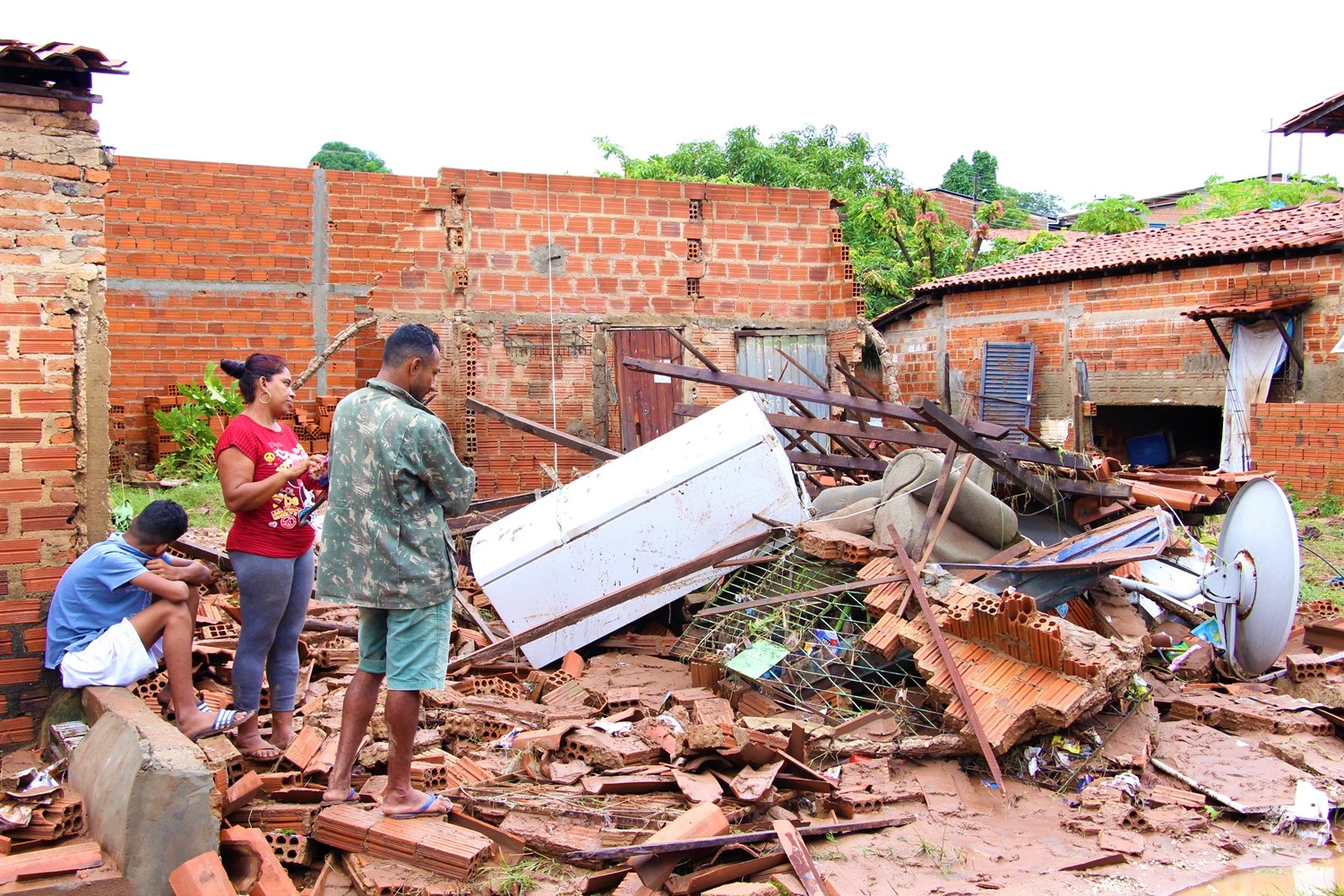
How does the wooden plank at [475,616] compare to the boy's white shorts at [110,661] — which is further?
the wooden plank at [475,616]

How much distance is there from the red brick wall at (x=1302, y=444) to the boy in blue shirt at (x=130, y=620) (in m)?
14.0

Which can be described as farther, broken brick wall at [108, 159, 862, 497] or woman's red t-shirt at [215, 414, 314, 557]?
broken brick wall at [108, 159, 862, 497]

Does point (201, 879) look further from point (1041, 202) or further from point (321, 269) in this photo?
point (1041, 202)

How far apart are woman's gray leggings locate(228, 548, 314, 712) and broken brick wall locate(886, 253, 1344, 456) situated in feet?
33.7

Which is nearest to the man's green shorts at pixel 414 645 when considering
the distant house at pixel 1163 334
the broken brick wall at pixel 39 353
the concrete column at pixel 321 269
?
the broken brick wall at pixel 39 353

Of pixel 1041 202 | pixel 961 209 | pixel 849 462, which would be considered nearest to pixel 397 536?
pixel 849 462

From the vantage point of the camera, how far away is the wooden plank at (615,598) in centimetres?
618

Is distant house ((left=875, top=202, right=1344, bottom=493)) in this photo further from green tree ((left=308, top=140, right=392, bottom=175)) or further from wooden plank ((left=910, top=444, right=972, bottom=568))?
green tree ((left=308, top=140, right=392, bottom=175))

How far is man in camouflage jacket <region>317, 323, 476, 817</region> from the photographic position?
3.59m

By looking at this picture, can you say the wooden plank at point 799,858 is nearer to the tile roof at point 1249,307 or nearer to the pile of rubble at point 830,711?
the pile of rubble at point 830,711

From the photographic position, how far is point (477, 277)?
10234mm

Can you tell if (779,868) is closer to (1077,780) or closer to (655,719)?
(655,719)

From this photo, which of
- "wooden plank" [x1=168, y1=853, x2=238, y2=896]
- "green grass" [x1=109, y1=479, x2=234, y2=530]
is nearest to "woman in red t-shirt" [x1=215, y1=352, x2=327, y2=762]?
"wooden plank" [x1=168, y1=853, x2=238, y2=896]

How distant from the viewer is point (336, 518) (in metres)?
3.67
